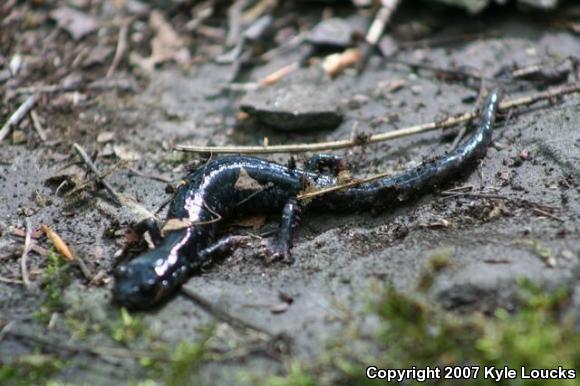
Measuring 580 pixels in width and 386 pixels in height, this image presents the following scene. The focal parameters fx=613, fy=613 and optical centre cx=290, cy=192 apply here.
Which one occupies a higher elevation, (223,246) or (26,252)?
(26,252)

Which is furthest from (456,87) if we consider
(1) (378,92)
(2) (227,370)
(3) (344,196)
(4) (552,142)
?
(2) (227,370)

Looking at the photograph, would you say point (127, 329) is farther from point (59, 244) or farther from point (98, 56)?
point (98, 56)

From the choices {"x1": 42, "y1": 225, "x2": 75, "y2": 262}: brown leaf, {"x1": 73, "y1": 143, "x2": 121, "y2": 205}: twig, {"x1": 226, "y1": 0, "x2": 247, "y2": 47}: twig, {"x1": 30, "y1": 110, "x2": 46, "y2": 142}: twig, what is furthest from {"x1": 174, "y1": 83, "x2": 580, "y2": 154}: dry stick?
{"x1": 226, "y1": 0, "x2": 247, "y2": 47}: twig

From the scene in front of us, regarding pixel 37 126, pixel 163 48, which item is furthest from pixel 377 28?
pixel 37 126

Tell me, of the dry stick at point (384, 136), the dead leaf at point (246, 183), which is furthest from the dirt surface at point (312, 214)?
the dead leaf at point (246, 183)

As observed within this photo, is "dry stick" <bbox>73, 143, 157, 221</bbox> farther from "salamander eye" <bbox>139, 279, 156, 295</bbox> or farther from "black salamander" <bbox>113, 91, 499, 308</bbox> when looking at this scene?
"salamander eye" <bbox>139, 279, 156, 295</bbox>

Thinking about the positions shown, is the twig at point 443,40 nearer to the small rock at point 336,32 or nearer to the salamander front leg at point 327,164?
the small rock at point 336,32
